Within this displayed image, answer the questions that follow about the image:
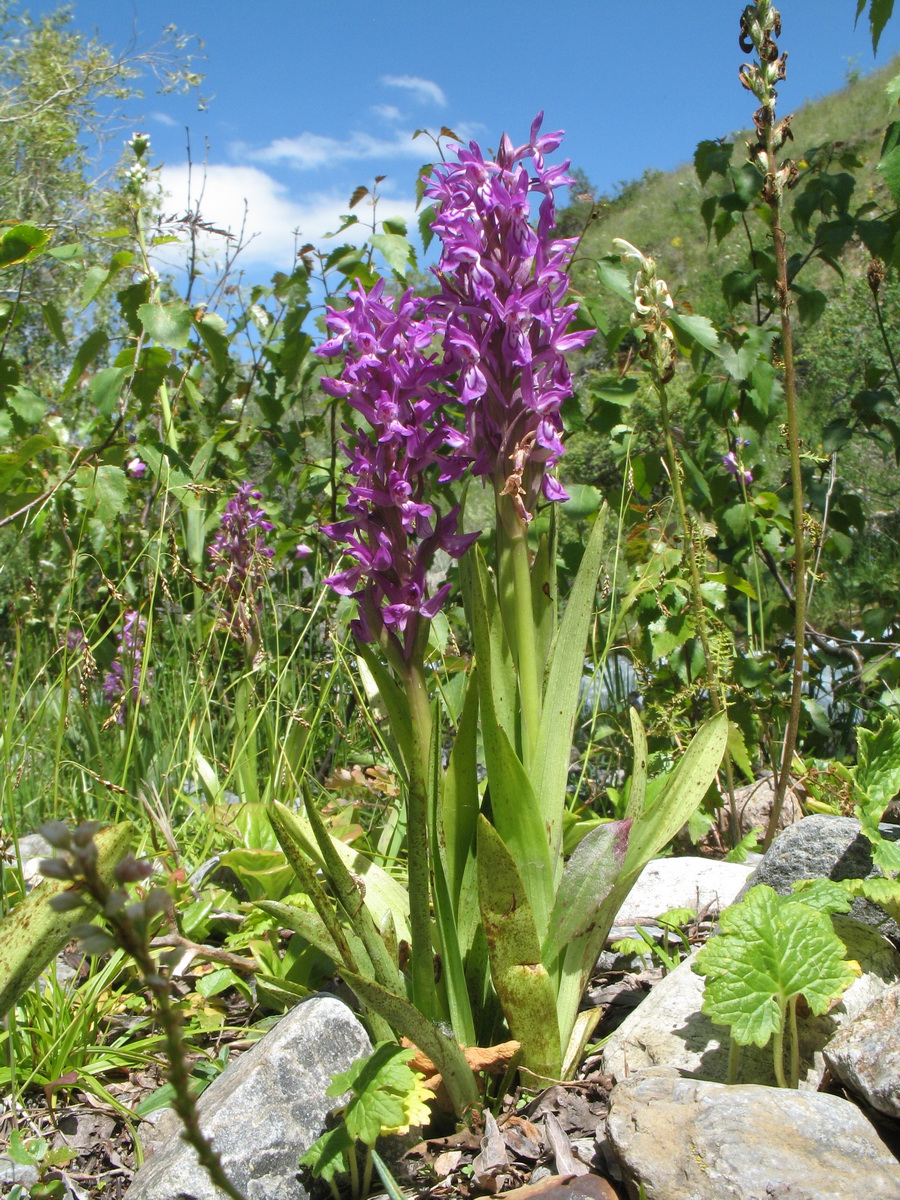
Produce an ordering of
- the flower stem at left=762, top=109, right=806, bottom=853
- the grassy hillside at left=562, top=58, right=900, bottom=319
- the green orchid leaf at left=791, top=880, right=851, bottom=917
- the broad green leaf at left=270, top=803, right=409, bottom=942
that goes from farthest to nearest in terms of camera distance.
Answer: the grassy hillside at left=562, top=58, right=900, bottom=319 < the flower stem at left=762, top=109, right=806, bottom=853 < the broad green leaf at left=270, top=803, right=409, bottom=942 < the green orchid leaf at left=791, top=880, right=851, bottom=917

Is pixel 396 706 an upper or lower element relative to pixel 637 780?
upper

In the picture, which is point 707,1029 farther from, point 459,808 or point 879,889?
point 459,808

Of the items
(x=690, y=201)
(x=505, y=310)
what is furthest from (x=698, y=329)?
(x=690, y=201)

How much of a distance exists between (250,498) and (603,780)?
1.70 meters

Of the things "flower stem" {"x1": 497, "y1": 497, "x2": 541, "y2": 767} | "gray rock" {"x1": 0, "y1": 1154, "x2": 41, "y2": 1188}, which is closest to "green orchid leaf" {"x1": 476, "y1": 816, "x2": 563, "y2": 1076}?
"flower stem" {"x1": 497, "y1": 497, "x2": 541, "y2": 767}

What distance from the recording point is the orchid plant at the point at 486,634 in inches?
52.0

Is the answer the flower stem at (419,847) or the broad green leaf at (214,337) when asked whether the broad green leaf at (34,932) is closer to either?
the flower stem at (419,847)

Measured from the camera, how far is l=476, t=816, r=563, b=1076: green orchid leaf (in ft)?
4.03

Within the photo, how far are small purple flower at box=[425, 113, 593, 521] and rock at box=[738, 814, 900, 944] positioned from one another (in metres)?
0.82

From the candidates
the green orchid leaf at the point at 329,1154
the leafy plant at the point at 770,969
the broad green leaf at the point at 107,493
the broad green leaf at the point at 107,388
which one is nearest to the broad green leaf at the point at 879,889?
the leafy plant at the point at 770,969

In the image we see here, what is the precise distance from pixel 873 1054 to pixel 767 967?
0.18m

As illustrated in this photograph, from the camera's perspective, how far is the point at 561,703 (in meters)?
1.48

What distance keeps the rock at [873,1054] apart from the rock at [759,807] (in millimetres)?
1298

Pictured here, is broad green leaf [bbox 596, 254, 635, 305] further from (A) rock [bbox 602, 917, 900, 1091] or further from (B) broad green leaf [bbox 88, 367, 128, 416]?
(A) rock [bbox 602, 917, 900, 1091]
